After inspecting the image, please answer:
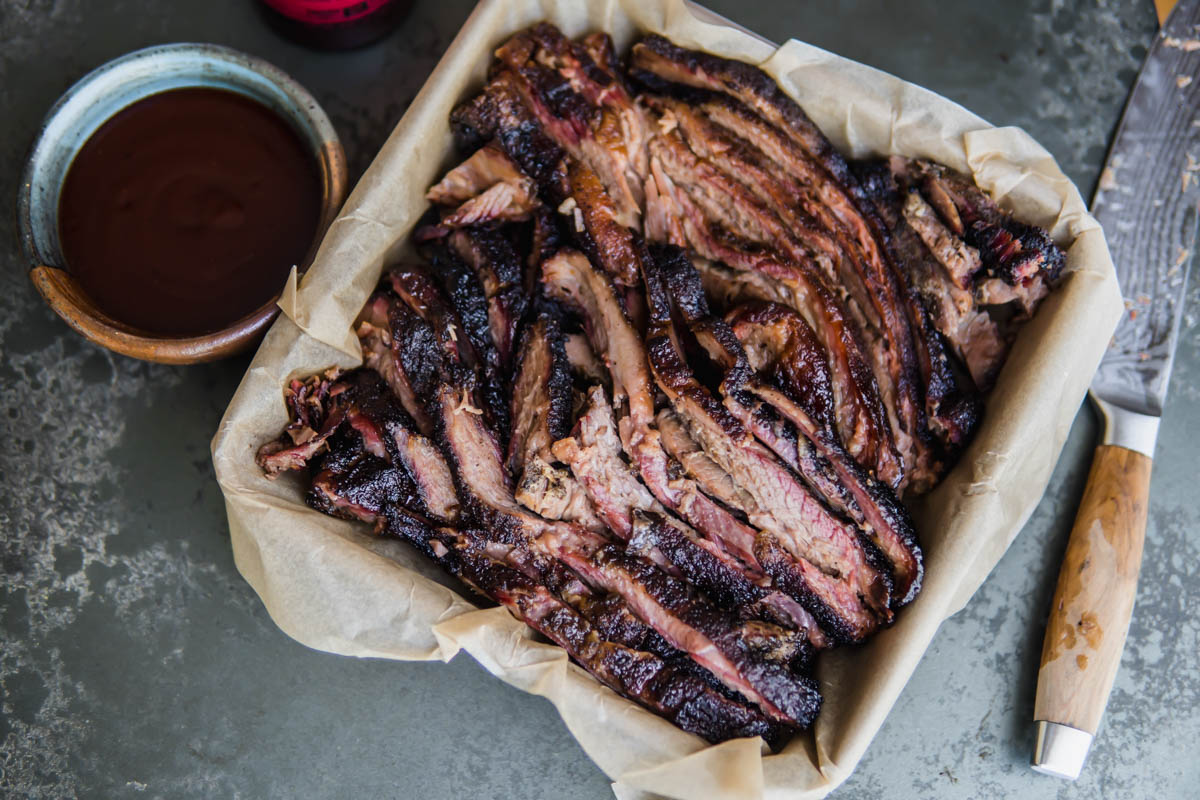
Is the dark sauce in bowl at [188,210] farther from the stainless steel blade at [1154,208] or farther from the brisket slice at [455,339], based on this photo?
the stainless steel blade at [1154,208]

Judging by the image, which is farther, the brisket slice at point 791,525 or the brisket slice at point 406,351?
the brisket slice at point 406,351

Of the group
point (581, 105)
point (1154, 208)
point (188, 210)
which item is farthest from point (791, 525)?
point (188, 210)

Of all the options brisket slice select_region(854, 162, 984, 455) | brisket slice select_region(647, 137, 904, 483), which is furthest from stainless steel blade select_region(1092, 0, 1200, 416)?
brisket slice select_region(647, 137, 904, 483)

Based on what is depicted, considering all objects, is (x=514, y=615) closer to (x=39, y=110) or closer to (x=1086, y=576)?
(x=1086, y=576)

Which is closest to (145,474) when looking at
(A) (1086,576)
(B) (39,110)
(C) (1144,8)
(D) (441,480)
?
(D) (441,480)

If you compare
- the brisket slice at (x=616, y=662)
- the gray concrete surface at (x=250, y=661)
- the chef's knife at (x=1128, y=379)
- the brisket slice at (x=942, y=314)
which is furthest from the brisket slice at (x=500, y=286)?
the chef's knife at (x=1128, y=379)

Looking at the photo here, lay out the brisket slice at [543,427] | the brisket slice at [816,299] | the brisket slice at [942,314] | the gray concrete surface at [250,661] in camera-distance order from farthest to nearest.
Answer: the gray concrete surface at [250,661] < the brisket slice at [942,314] < the brisket slice at [816,299] < the brisket slice at [543,427]

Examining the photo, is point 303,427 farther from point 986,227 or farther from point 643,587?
point 986,227
